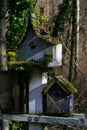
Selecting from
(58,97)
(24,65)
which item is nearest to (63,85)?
(58,97)

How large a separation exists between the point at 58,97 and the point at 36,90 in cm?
23

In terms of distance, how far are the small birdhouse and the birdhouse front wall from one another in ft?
0.16

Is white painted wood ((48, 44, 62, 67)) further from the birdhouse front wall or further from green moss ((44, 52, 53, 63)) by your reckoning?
the birdhouse front wall

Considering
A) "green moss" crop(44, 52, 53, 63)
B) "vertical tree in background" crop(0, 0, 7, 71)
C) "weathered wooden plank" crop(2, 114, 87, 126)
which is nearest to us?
"weathered wooden plank" crop(2, 114, 87, 126)

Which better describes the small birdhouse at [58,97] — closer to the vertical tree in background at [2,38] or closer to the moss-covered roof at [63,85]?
the moss-covered roof at [63,85]

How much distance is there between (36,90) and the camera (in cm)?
384

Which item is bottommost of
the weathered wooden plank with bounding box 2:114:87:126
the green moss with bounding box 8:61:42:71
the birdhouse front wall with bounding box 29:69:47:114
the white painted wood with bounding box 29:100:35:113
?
the weathered wooden plank with bounding box 2:114:87:126

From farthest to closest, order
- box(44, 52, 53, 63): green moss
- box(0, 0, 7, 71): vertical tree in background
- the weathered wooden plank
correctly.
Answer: box(0, 0, 7, 71): vertical tree in background → box(44, 52, 53, 63): green moss → the weathered wooden plank

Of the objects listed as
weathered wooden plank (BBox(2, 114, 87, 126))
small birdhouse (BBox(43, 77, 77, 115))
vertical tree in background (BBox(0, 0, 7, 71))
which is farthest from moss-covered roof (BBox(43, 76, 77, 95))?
vertical tree in background (BBox(0, 0, 7, 71))

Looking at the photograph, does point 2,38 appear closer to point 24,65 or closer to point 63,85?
point 24,65

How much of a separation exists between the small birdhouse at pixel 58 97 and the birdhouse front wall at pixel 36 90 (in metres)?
0.05

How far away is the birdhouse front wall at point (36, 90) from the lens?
12.5 ft

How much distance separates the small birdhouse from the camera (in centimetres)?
373

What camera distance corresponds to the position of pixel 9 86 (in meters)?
3.92
